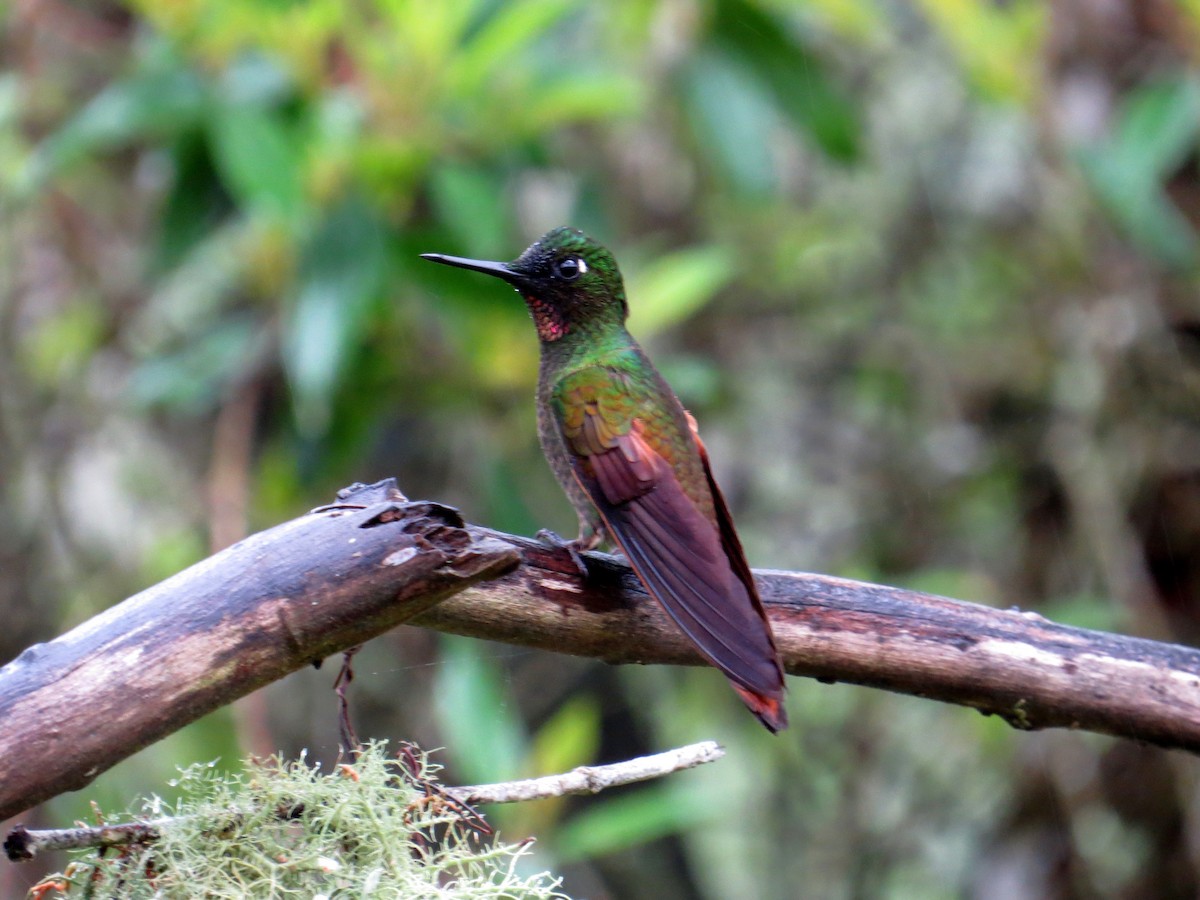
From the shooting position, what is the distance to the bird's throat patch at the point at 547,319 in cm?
300

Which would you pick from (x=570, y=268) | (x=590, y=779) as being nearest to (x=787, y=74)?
(x=570, y=268)

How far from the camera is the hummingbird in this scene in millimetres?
2145

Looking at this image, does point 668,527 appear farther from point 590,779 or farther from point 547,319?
point 547,319

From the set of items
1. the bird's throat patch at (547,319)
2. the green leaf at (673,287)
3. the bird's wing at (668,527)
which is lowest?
the green leaf at (673,287)

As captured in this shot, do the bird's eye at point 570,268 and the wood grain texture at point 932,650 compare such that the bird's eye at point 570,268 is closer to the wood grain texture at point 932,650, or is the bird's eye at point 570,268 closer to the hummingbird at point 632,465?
the hummingbird at point 632,465

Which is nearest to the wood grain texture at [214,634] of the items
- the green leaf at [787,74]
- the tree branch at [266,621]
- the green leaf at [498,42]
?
the tree branch at [266,621]

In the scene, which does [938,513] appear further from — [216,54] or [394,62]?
[216,54]

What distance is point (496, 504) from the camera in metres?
4.41

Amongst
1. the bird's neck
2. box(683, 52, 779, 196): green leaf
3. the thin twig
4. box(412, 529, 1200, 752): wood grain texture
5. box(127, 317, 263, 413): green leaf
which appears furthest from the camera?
box(683, 52, 779, 196): green leaf

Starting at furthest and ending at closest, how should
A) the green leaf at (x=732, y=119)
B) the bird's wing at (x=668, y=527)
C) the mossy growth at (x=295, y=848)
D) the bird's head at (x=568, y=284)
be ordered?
the green leaf at (x=732, y=119), the bird's head at (x=568, y=284), the bird's wing at (x=668, y=527), the mossy growth at (x=295, y=848)

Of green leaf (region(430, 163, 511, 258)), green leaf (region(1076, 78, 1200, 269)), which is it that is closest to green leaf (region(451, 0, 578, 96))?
green leaf (region(430, 163, 511, 258))

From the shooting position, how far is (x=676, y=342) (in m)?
5.79

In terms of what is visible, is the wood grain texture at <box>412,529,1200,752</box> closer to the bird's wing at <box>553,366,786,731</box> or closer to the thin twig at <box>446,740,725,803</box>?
the bird's wing at <box>553,366,786,731</box>

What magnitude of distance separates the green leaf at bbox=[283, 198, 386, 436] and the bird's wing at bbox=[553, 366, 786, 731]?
1344 mm
